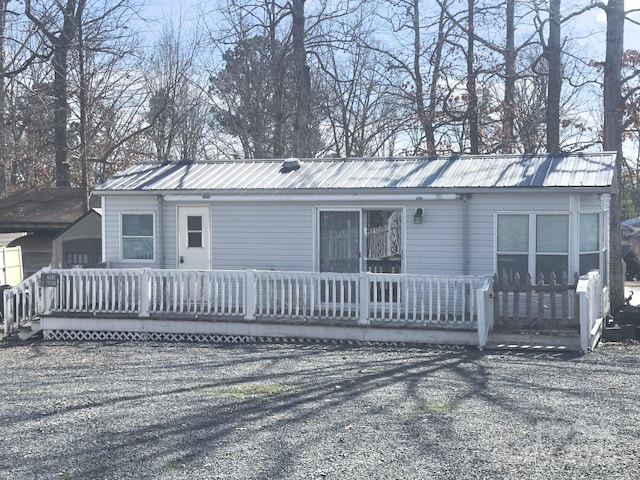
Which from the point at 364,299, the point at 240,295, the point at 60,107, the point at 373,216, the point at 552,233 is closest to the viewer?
the point at 364,299

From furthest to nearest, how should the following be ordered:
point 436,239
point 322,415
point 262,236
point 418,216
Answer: point 262,236 < point 436,239 < point 418,216 < point 322,415

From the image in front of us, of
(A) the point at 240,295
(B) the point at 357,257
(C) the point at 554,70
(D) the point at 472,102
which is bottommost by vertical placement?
(A) the point at 240,295

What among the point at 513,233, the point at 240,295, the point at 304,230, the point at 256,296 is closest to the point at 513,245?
the point at 513,233

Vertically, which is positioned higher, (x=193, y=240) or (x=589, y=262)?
(x=193, y=240)

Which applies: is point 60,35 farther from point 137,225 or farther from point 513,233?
point 513,233

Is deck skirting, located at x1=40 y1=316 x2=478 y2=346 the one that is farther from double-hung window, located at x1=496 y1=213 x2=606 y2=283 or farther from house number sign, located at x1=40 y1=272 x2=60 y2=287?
double-hung window, located at x1=496 y1=213 x2=606 y2=283

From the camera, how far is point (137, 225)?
15078 mm

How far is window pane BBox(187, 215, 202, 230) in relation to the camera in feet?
48.5

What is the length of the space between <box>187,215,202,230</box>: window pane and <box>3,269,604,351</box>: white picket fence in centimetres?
166

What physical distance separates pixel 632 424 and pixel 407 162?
8.85 metres

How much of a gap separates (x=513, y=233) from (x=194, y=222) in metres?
5.92

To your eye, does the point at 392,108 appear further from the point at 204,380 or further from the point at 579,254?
the point at 204,380

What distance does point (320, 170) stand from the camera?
15.1m

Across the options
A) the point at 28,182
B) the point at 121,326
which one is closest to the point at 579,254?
the point at 121,326
